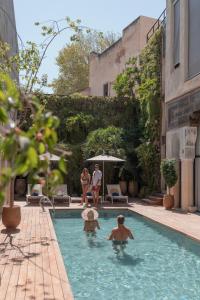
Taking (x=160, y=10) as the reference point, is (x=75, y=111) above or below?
below

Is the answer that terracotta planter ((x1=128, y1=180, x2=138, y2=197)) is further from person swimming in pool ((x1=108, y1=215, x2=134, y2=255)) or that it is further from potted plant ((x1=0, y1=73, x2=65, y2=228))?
potted plant ((x1=0, y1=73, x2=65, y2=228))

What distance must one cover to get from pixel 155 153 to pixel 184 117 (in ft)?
14.6

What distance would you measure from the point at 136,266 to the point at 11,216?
3265 mm

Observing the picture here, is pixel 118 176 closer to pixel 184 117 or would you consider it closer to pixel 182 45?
pixel 184 117

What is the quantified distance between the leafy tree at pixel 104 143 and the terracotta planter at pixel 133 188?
174 cm

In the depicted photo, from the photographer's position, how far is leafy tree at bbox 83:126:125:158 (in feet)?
62.6

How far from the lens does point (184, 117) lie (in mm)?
14984

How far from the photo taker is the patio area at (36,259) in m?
5.12

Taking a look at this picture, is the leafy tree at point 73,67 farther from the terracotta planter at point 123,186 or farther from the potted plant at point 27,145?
the potted plant at point 27,145

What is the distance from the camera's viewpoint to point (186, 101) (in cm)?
1477

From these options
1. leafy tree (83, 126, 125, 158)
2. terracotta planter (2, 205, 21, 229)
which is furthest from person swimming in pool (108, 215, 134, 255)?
leafy tree (83, 126, 125, 158)

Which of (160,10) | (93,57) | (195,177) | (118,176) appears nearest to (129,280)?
(195,177)

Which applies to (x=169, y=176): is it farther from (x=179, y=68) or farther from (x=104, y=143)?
(x=104, y=143)

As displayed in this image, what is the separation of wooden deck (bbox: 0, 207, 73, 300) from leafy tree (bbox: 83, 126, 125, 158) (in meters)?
8.99
